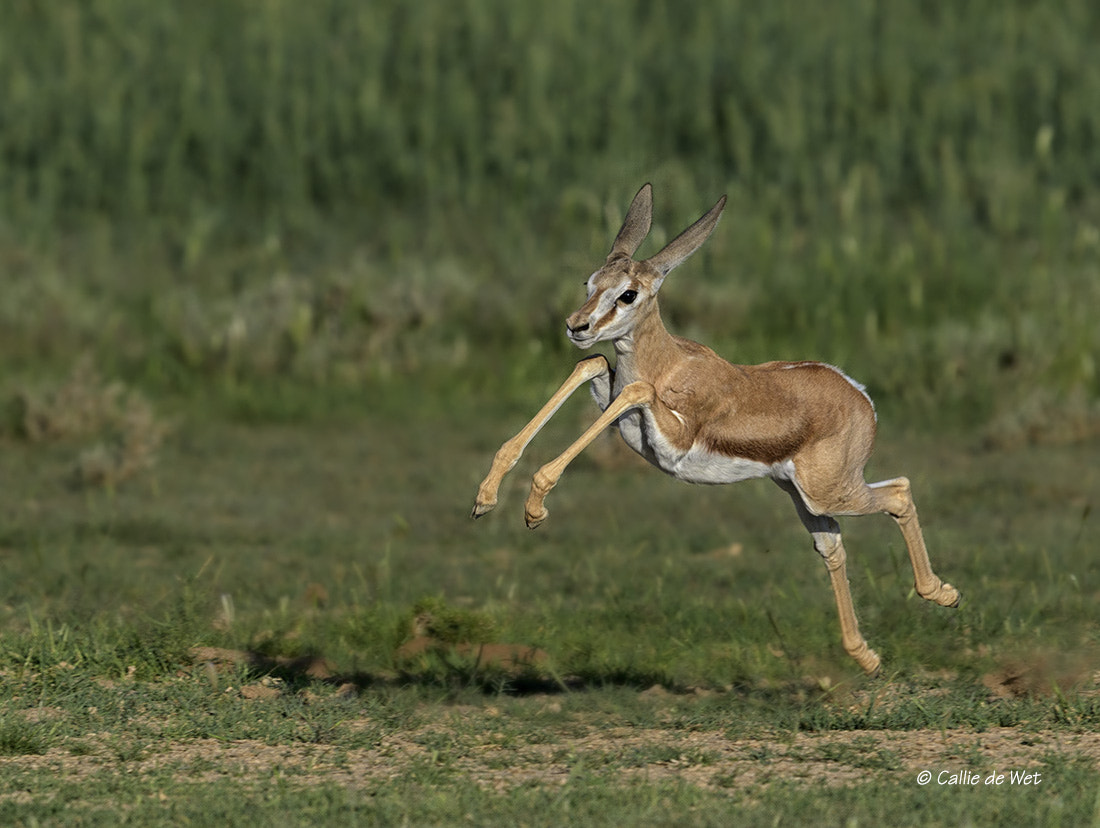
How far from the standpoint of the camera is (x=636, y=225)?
612 cm

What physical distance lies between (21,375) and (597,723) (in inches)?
341

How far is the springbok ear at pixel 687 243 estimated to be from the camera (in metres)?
5.75

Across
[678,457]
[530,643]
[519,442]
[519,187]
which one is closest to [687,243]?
[678,457]

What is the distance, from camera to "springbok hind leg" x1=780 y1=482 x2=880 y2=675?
22.1ft

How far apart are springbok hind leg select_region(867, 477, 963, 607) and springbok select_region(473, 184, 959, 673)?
0.4 inches

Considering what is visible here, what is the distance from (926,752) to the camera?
A: 634 centimetres

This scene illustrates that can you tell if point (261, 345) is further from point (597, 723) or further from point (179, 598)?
point (597, 723)

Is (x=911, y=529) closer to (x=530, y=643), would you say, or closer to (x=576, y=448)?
Answer: (x=576, y=448)

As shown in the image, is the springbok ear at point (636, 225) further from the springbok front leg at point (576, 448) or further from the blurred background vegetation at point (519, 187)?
the blurred background vegetation at point (519, 187)

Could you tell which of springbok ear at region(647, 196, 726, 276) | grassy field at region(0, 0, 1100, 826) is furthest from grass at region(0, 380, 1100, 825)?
springbok ear at region(647, 196, 726, 276)

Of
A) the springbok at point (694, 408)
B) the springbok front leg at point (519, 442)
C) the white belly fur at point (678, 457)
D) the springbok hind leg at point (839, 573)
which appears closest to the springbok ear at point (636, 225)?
the springbok at point (694, 408)

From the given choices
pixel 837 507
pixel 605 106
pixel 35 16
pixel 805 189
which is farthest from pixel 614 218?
pixel 35 16

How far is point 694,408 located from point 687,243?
589mm

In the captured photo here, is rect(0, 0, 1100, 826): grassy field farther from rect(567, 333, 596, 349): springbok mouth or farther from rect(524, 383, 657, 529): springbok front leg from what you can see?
rect(567, 333, 596, 349): springbok mouth
